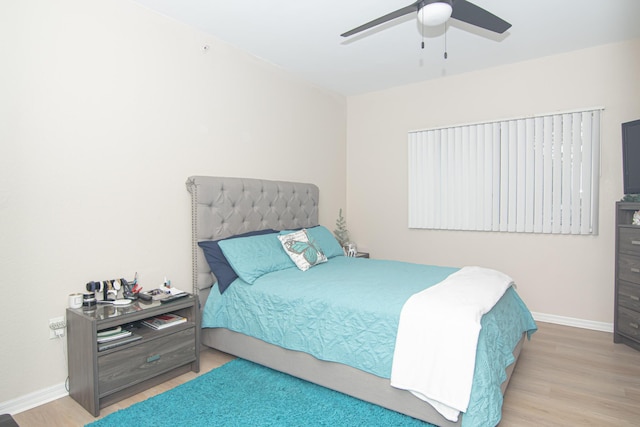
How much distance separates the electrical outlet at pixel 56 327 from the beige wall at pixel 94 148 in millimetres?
31

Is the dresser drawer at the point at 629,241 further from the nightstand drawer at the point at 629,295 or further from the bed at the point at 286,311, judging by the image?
the bed at the point at 286,311

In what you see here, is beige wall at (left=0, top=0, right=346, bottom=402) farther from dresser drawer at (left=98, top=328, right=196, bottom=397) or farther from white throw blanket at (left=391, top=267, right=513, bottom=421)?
white throw blanket at (left=391, top=267, right=513, bottom=421)

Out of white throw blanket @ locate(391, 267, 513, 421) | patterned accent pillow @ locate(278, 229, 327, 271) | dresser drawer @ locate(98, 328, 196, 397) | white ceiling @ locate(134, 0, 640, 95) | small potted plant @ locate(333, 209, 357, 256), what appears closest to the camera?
white throw blanket @ locate(391, 267, 513, 421)

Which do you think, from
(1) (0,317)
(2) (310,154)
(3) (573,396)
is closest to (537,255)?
(3) (573,396)

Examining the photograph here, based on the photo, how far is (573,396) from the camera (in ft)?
7.52

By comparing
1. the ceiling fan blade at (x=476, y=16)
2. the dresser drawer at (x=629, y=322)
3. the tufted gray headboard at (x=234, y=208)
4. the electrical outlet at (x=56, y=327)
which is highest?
the ceiling fan blade at (x=476, y=16)

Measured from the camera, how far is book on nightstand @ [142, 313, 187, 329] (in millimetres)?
2440

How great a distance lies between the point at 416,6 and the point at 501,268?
2874 mm

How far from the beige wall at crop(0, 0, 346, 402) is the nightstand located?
0.22 metres

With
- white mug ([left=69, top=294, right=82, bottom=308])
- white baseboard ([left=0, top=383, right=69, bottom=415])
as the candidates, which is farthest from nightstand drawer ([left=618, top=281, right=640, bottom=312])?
white baseboard ([left=0, top=383, right=69, bottom=415])

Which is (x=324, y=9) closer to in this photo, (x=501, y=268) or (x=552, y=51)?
(x=552, y=51)

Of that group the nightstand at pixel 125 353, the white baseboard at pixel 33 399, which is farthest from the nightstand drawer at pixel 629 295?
the white baseboard at pixel 33 399

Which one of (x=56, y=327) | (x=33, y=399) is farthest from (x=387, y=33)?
(x=33, y=399)

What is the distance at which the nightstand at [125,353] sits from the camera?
2.06m
